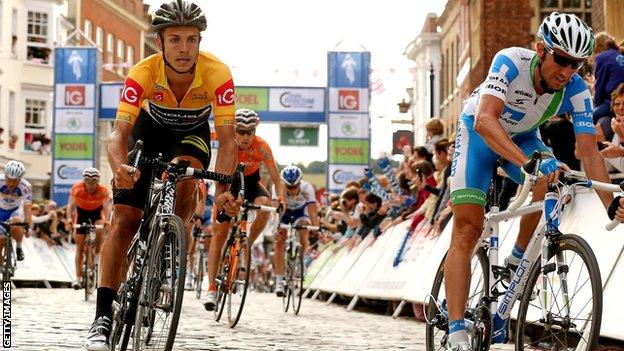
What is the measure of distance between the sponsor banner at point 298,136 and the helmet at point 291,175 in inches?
1425

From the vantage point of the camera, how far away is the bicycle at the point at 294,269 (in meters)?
17.6

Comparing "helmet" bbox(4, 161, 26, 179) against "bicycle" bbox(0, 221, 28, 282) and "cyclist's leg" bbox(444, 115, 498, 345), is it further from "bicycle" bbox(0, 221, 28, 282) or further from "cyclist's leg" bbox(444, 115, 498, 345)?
"cyclist's leg" bbox(444, 115, 498, 345)

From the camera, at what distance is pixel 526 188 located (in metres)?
7.13

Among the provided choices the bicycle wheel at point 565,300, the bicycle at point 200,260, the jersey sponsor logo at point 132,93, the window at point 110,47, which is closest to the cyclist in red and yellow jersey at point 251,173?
the bicycle at point 200,260

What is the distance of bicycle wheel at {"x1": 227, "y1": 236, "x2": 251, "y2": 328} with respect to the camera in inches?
535

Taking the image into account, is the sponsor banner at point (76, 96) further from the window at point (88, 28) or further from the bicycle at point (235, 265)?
the bicycle at point (235, 265)

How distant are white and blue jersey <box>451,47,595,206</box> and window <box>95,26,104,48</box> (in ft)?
228

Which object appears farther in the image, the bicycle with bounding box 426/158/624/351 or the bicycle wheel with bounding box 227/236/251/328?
the bicycle wheel with bounding box 227/236/251/328

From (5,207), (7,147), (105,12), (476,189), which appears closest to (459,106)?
(7,147)

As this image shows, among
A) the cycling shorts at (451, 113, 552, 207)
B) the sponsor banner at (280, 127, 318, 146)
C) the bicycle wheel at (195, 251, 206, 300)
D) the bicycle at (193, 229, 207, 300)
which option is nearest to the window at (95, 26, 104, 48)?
the sponsor banner at (280, 127, 318, 146)

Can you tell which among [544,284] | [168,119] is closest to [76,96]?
[168,119]

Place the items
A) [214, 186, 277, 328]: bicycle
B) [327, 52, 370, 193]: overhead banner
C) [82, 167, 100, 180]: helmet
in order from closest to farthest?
[214, 186, 277, 328]: bicycle
[82, 167, 100, 180]: helmet
[327, 52, 370, 193]: overhead banner

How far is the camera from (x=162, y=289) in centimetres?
770

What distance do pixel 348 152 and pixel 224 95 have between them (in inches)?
1483
